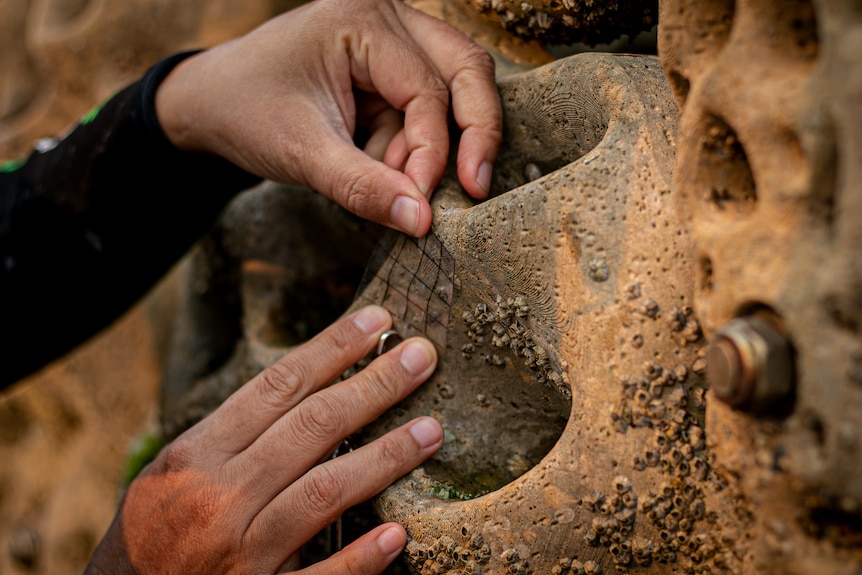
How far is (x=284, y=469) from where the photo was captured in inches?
40.0

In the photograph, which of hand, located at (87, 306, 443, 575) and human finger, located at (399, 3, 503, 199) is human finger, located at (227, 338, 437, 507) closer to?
hand, located at (87, 306, 443, 575)

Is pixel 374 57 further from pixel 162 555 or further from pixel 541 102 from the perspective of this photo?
pixel 162 555

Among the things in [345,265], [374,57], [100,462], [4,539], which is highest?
[374,57]

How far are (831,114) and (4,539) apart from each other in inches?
115

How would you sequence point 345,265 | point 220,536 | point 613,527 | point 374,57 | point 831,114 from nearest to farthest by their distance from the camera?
point 831,114
point 613,527
point 220,536
point 374,57
point 345,265

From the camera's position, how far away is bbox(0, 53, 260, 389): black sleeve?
142cm

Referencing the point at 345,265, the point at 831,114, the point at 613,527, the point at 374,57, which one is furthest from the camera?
the point at 345,265

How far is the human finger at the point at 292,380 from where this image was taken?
1.08 m

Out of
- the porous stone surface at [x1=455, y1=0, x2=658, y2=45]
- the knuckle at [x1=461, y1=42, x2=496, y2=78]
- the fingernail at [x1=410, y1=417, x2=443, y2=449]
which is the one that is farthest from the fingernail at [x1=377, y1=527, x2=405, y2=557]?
the porous stone surface at [x1=455, y1=0, x2=658, y2=45]

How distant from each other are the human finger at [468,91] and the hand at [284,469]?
255 mm

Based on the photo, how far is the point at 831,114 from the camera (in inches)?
21.0

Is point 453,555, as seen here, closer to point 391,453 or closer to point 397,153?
point 391,453

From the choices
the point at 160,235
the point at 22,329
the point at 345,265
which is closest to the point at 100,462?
the point at 22,329

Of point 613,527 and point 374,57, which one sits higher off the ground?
point 374,57
